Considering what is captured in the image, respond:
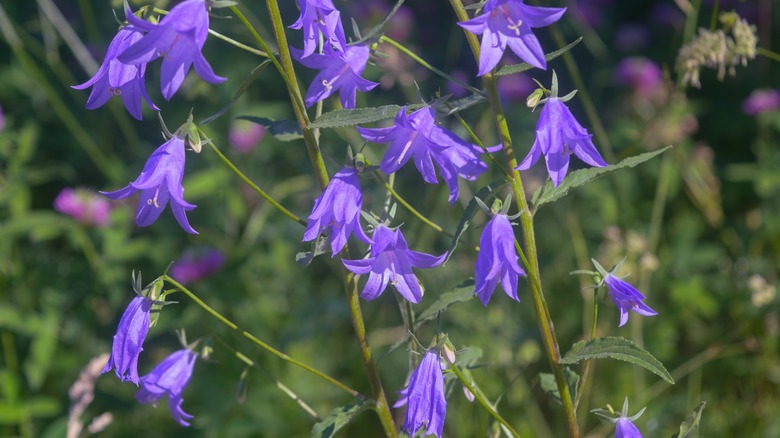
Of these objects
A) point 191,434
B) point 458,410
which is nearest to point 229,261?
point 191,434

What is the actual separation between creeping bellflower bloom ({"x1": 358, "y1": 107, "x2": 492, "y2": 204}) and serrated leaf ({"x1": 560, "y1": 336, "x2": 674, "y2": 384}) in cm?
36

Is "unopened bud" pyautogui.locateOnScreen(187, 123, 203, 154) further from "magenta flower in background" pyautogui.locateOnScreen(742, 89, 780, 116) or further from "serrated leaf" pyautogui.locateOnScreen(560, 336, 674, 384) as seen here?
"magenta flower in background" pyautogui.locateOnScreen(742, 89, 780, 116)

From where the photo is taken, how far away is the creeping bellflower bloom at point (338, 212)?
145 cm

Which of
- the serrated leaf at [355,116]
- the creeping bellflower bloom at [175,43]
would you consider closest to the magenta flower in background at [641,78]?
the serrated leaf at [355,116]

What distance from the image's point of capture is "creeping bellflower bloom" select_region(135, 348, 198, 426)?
5.67ft

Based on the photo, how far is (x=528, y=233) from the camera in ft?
5.11

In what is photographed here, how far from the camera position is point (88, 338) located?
3264mm

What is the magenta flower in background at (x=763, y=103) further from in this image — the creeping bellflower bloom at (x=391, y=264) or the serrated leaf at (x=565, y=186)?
the creeping bellflower bloom at (x=391, y=264)

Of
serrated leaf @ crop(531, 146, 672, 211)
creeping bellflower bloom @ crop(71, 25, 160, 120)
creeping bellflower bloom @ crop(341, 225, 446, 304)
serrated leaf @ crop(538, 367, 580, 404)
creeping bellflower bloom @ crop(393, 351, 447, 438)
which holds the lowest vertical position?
serrated leaf @ crop(538, 367, 580, 404)

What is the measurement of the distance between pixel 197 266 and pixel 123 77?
164cm

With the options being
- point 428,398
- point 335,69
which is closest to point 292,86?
point 335,69

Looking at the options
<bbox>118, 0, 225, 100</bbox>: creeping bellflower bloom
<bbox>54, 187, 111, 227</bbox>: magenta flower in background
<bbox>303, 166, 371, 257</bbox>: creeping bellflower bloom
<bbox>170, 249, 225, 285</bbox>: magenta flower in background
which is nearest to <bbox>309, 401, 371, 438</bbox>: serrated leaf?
<bbox>303, 166, 371, 257</bbox>: creeping bellflower bloom

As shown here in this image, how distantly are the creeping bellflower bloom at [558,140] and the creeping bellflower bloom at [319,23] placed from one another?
1.19 feet

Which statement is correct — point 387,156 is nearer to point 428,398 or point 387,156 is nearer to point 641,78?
point 428,398
